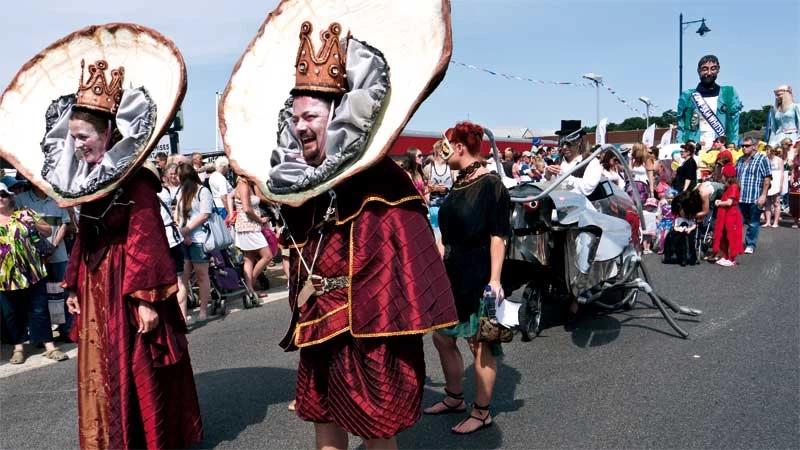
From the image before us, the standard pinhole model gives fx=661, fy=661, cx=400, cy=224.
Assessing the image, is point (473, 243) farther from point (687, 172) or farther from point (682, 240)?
point (687, 172)

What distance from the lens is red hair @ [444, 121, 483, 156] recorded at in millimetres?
3855

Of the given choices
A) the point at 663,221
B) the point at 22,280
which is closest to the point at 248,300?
the point at 22,280

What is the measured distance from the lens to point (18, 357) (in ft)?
18.9

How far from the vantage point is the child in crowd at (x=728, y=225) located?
9.28m

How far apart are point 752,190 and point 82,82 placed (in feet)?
34.0

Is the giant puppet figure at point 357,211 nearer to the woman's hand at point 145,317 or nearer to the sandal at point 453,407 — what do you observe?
the woman's hand at point 145,317

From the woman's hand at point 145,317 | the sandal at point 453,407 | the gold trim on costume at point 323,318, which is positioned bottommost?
the sandal at point 453,407

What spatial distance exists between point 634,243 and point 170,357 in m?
4.43

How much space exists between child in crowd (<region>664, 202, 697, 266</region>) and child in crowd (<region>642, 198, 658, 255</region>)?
1.02 ft

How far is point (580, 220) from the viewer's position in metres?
5.48

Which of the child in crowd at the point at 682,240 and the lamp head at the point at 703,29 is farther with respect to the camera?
the lamp head at the point at 703,29

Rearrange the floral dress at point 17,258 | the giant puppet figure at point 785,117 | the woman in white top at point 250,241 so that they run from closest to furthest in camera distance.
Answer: the floral dress at point 17,258 → the woman in white top at point 250,241 → the giant puppet figure at point 785,117

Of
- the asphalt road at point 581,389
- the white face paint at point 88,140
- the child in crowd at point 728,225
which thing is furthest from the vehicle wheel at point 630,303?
the white face paint at point 88,140

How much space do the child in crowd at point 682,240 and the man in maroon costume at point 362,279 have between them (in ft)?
24.8
